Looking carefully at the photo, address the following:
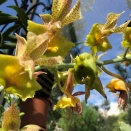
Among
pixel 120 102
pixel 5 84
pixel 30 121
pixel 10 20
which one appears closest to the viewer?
pixel 5 84

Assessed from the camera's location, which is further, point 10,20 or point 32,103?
point 10,20

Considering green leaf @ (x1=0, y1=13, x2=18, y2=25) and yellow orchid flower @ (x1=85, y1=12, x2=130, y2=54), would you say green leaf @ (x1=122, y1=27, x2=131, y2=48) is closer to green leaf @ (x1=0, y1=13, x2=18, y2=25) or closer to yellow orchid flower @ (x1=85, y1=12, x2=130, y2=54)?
yellow orchid flower @ (x1=85, y1=12, x2=130, y2=54)

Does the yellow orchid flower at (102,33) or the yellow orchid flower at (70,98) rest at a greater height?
the yellow orchid flower at (102,33)

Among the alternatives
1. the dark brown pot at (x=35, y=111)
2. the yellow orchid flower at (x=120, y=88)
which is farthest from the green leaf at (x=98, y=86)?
the dark brown pot at (x=35, y=111)

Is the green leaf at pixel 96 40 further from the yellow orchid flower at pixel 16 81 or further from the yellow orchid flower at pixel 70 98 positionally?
the yellow orchid flower at pixel 16 81

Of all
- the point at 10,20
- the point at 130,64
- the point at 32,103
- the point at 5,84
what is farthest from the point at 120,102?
the point at 10,20

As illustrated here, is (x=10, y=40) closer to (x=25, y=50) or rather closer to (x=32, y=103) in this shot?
(x=32, y=103)
